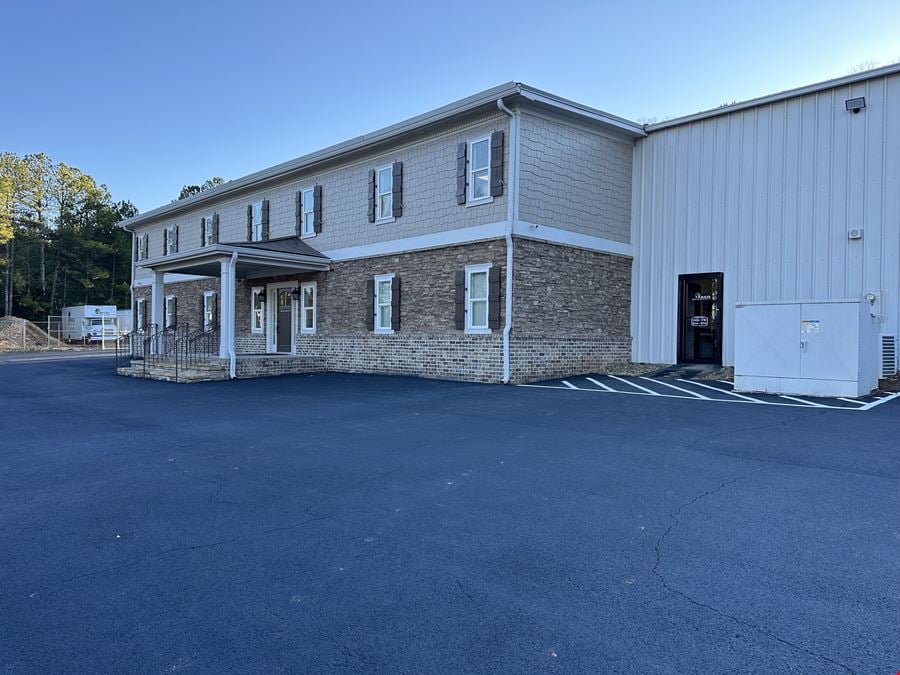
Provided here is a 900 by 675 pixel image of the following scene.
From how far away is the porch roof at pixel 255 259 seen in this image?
51.9 ft

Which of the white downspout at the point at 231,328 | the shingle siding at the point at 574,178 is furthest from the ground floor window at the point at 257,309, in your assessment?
the shingle siding at the point at 574,178

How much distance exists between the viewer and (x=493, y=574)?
10.7 ft

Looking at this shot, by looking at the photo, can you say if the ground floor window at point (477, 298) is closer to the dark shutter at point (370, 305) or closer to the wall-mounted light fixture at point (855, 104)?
the dark shutter at point (370, 305)

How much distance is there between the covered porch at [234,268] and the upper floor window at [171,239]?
477cm

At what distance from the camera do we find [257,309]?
68.6 ft

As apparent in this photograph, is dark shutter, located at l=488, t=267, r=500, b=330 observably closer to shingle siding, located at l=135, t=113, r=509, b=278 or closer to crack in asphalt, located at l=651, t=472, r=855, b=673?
shingle siding, located at l=135, t=113, r=509, b=278

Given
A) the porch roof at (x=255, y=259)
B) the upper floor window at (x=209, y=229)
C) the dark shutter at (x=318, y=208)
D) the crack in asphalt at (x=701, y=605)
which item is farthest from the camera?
the upper floor window at (x=209, y=229)

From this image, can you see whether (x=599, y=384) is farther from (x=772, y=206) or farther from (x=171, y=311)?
(x=171, y=311)

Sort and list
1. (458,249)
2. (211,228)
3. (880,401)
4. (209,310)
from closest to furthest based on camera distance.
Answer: (880,401), (458,249), (209,310), (211,228)

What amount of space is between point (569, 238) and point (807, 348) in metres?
5.82

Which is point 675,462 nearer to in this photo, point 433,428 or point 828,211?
point 433,428

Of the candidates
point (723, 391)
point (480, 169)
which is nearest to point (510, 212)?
point (480, 169)

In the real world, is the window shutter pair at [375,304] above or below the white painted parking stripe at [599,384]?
above

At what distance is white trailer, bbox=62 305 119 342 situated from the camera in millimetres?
38906
